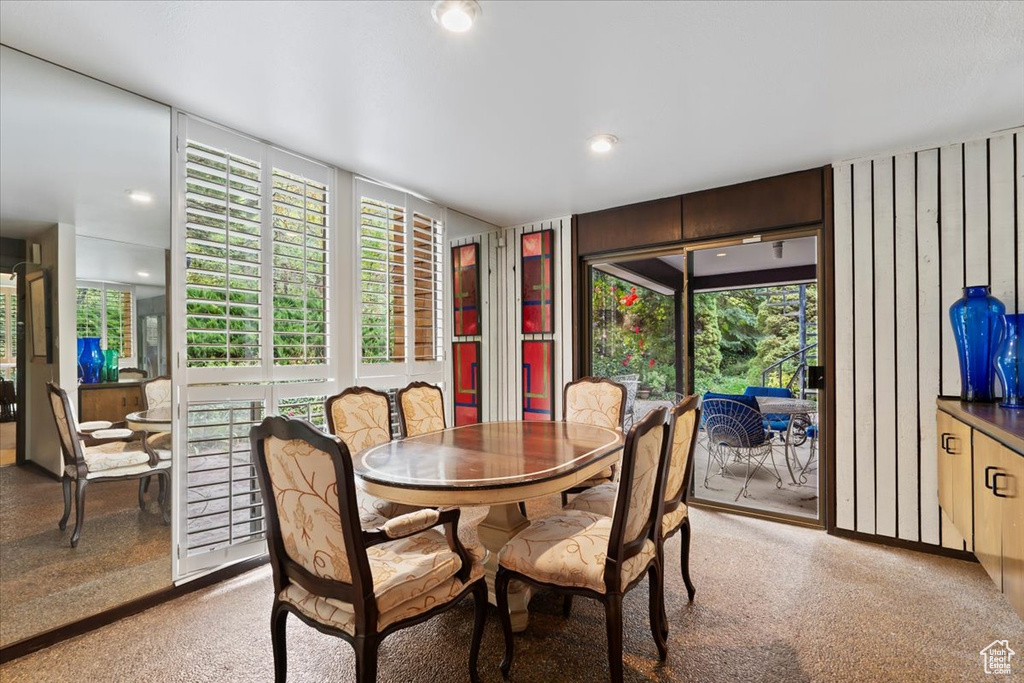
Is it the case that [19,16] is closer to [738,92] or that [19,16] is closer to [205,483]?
[205,483]

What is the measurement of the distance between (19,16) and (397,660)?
2860 mm

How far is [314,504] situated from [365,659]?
46 cm

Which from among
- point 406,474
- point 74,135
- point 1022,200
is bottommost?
point 406,474

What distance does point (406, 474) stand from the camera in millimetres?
1812

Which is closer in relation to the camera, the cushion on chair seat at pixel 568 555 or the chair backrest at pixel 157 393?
the cushion on chair seat at pixel 568 555

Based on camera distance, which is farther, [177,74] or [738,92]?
[738,92]

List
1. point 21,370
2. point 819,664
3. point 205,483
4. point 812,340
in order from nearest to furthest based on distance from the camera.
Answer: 1. point 819,664
2. point 21,370
3. point 205,483
4. point 812,340

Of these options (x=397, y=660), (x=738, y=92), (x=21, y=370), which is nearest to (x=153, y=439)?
(x=21, y=370)

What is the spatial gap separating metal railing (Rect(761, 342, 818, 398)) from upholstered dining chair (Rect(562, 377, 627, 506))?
1.78m

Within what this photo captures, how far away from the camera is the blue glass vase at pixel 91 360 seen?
7.02 ft

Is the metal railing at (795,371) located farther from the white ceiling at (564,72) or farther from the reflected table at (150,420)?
the reflected table at (150,420)

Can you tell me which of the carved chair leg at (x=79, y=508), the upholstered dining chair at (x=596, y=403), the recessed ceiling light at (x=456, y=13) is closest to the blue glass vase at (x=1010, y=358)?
the upholstered dining chair at (x=596, y=403)

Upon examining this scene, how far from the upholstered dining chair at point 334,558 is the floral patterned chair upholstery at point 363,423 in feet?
2.88

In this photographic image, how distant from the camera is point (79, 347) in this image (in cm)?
212
